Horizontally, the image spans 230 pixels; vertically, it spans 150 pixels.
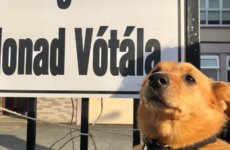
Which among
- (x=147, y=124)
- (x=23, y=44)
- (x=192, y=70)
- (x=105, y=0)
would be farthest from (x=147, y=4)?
(x=23, y=44)

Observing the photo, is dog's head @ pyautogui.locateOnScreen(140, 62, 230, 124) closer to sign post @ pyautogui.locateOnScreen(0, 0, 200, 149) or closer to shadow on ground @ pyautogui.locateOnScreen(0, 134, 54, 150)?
sign post @ pyautogui.locateOnScreen(0, 0, 200, 149)

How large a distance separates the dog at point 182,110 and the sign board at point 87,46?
1.06 feet

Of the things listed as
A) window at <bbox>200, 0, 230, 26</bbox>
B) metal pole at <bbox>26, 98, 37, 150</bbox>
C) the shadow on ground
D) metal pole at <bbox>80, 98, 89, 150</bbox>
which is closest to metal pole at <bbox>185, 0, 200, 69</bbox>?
metal pole at <bbox>80, 98, 89, 150</bbox>

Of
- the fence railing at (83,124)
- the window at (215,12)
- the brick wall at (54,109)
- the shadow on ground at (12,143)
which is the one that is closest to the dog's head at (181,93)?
the fence railing at (83,124)

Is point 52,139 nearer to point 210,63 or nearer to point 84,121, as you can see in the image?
point 84,121

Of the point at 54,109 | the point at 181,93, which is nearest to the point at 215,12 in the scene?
the point at 54,109

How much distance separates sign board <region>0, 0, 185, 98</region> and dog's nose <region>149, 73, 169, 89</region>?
51 cm

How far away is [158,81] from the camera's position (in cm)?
136

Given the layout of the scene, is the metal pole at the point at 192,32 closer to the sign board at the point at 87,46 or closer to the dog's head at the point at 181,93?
the sign board at the point at 87,46

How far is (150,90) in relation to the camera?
140 centimetres

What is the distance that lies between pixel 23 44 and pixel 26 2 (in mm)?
445

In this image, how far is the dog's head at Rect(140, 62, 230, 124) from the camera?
137 centimetres

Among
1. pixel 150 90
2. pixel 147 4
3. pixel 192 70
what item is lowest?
pixel 150 90

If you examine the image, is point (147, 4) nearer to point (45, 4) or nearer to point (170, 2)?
point (170, 2)
